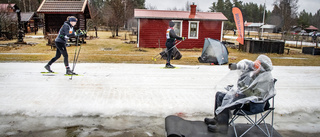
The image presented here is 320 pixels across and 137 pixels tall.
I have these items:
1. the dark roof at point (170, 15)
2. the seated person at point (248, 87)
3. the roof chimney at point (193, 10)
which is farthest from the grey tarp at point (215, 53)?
the roof chimney at point (193, 10)

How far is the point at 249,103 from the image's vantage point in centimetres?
347

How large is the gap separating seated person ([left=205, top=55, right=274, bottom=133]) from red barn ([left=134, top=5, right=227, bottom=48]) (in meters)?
15.4

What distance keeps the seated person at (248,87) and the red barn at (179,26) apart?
50.5 feet

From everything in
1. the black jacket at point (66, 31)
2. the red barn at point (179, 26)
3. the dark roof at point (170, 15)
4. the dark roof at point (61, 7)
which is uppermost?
the dark roof at point (61, 7)

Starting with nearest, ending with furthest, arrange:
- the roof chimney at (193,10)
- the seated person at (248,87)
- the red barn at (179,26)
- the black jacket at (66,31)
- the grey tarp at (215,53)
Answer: the seated person at (248,87)
the black jacket at (66,31)
the grey tarp at (215,53)
the red barn at (179,26)
the roof chimney at (193,10)

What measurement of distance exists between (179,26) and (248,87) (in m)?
16.1

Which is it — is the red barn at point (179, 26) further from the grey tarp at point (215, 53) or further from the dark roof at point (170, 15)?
the grey tarp at point (215, 53)

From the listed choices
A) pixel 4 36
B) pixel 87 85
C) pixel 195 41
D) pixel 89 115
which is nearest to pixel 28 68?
pixel 87 85

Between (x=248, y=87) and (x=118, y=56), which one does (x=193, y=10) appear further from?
(x=248, y=87)

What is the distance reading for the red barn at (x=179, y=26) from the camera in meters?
18.8

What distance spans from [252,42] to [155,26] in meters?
7.28

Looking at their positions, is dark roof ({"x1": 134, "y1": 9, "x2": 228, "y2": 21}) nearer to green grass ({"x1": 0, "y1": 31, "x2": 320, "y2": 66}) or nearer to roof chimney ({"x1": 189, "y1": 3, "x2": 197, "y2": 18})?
roof chimney ({"x1": 189, "y1": 3, "x2": 197, "y2": 18})

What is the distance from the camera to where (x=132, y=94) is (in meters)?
5.78

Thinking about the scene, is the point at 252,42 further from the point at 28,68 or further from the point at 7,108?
the point at 7,108
